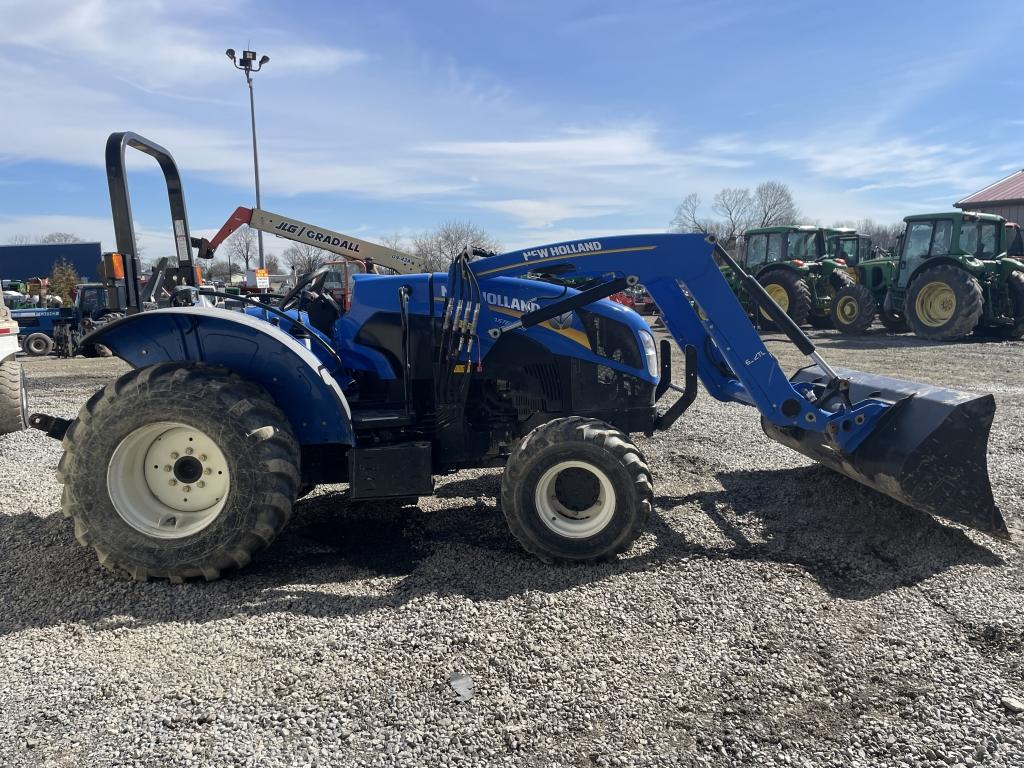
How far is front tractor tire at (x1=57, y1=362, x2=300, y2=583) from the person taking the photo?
11.5ft

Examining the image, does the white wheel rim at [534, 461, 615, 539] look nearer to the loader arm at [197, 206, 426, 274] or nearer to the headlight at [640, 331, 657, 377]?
the headlight at [640, 331, 657, 377]

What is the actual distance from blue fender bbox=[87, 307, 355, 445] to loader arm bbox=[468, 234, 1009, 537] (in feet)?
3.19

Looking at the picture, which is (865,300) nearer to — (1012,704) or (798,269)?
(798,269)

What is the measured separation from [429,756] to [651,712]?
813 mm

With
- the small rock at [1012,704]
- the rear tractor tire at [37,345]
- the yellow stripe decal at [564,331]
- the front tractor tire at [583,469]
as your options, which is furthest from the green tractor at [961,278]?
the rear tractor tire at [37,345]

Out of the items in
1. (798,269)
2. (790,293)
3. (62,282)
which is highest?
(62,282)

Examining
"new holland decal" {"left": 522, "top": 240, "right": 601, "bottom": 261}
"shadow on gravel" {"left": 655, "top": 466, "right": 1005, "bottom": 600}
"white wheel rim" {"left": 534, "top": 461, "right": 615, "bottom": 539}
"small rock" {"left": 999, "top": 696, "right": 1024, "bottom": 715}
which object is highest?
"new holland decal" {"left": 522, "top": 240, "right": 601, "bottom": 261}

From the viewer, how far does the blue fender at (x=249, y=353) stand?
3678 mm

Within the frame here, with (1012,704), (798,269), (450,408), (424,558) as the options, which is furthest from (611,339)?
(798,269)

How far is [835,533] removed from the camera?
422cm

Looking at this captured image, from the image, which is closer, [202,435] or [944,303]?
[202,435]

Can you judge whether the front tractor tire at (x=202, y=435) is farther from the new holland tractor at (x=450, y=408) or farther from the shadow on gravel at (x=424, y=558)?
the shadow on gravel at (x=424, y=558)

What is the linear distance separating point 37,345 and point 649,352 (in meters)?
17.0

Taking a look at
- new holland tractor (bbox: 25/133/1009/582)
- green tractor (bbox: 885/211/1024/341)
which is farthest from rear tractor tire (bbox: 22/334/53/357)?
green tractor (bbox: 885/211/1024/341)
